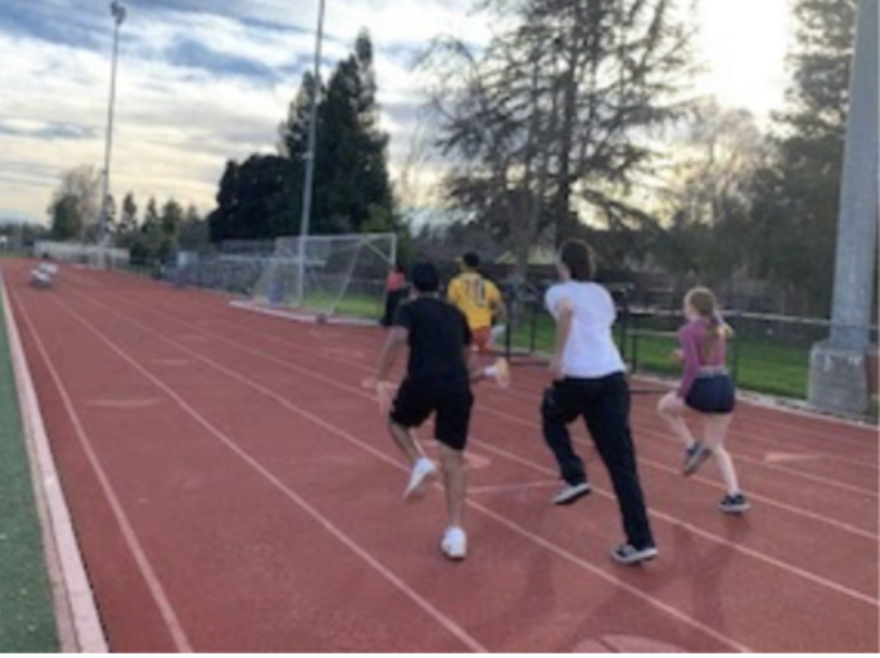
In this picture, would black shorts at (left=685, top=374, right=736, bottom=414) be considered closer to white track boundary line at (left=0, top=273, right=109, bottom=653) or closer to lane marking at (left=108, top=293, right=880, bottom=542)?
lane marking at (left=108, top=293, right=880, bottom=542)

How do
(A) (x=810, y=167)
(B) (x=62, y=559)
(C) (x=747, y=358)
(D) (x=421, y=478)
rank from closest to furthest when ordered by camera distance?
(B) (x=62, y=559) → (D) (x=421, y=478) → (C) (x=747, y=358) → (A) (x=810, y=167)

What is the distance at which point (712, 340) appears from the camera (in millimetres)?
7738

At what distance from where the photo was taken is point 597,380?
635cm

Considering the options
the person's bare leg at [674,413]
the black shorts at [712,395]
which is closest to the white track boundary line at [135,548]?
the black shorts at [712,395]

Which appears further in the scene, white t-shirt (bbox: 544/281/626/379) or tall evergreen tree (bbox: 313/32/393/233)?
tall evergreen tree (bbox: 313/32/393/233)

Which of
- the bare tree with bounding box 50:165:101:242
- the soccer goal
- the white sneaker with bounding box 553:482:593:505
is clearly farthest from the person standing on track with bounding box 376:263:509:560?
the bare tree with bounding box 50:165:101:242

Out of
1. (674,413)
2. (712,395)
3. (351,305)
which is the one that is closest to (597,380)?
(712,395)

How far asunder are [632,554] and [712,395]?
6.03 feet

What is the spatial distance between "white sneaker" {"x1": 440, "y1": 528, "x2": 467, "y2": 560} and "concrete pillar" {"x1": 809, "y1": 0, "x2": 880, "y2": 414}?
10203mm

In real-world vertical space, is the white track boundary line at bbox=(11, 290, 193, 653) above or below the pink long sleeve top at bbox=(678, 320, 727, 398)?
below

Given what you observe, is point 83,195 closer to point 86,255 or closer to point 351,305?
point 86,255

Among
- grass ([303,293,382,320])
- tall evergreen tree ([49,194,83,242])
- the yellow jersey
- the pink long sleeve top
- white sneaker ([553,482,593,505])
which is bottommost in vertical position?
white sneaker ([553,482,593,505])

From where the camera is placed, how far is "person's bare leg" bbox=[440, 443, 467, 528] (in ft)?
20.7

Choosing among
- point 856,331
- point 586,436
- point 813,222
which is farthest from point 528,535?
point 813,222
